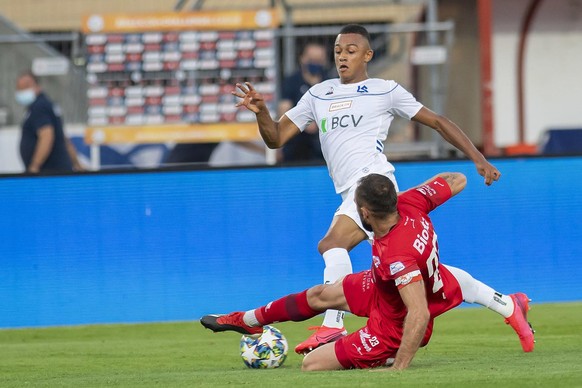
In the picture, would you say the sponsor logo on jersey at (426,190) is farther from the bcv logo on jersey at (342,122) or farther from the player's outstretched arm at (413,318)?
the bcv logo on jersey at (342,122)

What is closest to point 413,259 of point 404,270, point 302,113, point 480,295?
point 404,270

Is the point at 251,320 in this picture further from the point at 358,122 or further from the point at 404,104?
the point at 404,104

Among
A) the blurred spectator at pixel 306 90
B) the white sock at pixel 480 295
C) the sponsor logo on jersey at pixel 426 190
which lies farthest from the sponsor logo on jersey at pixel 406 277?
the blurred spectator at pixel 306 90

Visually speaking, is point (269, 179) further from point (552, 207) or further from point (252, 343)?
point (252, 343)

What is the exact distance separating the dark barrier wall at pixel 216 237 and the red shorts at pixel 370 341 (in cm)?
469

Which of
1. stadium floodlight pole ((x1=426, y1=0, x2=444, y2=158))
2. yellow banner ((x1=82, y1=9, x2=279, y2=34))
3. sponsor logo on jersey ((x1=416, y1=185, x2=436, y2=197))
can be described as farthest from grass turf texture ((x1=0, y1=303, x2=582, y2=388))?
yellow banner ((x1=82, y1=9, x2=279, y2=34))

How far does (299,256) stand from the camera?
42.3 feet

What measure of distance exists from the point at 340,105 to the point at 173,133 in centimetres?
640

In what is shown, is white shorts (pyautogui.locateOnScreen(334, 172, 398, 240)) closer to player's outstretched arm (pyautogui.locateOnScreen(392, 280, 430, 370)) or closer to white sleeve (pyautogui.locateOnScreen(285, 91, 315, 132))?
white sleeve (pyautogui.locateOnScreen(285, 91, 315, 132))

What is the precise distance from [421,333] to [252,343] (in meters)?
1.45

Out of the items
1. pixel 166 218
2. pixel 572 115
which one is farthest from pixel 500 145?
pixel 166 218

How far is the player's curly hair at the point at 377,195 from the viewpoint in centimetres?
745

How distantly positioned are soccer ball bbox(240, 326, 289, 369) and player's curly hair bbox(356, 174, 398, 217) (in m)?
1.40

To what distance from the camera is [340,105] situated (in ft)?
31.4
